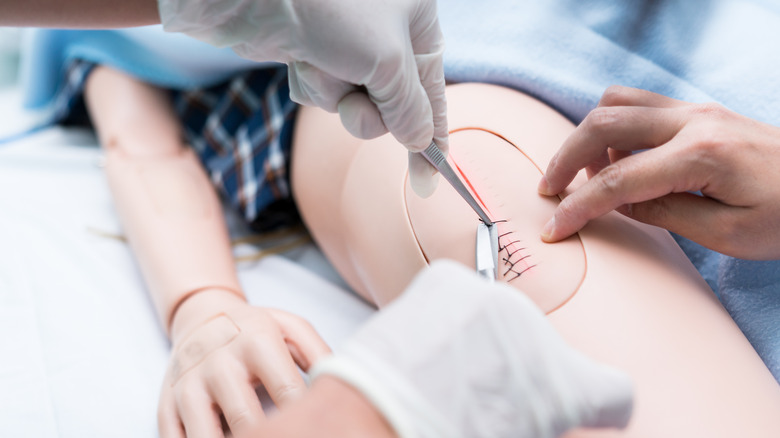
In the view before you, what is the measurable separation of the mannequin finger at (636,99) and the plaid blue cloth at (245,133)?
1.62 ft

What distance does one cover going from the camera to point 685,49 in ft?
2.58

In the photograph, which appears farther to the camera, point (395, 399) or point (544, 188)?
point (544, 188)

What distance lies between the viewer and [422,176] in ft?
2.14

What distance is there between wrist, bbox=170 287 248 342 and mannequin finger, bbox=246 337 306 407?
0.11 m

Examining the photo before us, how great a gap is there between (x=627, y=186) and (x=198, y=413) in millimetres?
523

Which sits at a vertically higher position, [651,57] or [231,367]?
[651,57]

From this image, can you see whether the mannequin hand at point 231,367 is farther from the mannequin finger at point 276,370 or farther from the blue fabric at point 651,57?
the blue fabric at point 651,57

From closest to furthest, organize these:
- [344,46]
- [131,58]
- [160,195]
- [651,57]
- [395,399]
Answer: [395,399] → [344,46] → [651,57] → [160,195] → [131,58]

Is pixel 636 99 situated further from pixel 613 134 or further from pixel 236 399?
pixel 236 399

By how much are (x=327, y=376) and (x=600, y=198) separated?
0.35m

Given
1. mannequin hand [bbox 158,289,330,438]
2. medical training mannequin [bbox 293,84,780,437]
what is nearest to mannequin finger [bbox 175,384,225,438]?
mannequin hand [bbox 158,289,330,438]

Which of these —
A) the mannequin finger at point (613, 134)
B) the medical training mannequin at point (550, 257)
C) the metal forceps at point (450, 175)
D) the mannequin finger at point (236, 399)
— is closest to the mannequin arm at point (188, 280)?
the mannequin finger at point (236, 399)


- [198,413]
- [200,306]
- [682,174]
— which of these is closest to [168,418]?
[198,413]

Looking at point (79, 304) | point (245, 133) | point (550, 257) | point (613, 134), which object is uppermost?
point (613, 134)
